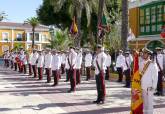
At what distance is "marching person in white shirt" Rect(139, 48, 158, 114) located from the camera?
10.4 metres

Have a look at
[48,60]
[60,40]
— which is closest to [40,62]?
[48,60]

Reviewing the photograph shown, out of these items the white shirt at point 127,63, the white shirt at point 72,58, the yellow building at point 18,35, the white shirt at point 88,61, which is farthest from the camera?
the yellow building at point 18,35

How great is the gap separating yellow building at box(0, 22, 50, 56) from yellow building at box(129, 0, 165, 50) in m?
55.9

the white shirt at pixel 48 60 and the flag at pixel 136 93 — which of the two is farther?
the white shirt at pixel 48 60

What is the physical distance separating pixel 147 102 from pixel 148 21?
84.2 ft

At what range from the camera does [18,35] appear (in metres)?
94.2

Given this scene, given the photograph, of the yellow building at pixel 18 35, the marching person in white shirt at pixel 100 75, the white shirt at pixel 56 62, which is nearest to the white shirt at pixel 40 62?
the white shirt at pixel 56 62

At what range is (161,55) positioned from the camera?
671 inches

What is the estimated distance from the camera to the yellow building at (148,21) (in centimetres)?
3350

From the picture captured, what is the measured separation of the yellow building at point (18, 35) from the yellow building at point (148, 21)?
5595 cm

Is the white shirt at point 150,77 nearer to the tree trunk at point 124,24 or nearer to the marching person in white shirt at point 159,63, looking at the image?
the marching person in white shirt at point 159,63

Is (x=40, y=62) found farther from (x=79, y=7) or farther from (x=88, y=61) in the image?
(x=79, y=7)

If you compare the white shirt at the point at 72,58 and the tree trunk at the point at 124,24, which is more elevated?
the tree trunk at the point at 124,24

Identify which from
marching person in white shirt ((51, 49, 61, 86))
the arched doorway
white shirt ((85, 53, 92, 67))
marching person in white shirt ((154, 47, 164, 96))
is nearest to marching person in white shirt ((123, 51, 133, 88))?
marching person in white shirt ((51, 49, 61, 86))
